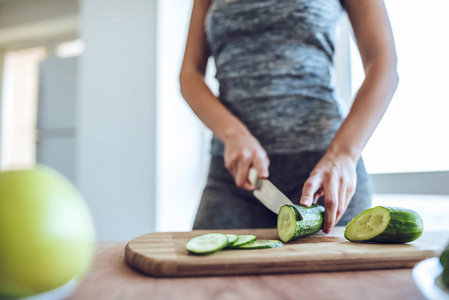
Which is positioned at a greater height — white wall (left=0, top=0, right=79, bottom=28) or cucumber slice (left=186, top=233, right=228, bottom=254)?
white wall (left=0, top=0, right=79, bottom=28)

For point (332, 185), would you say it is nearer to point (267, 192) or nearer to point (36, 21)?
point (267, 192)

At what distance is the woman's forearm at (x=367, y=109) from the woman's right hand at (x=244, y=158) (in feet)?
0.57

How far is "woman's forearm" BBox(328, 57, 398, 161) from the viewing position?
1000mm

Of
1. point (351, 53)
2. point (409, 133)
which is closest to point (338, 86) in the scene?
point (351, 53)

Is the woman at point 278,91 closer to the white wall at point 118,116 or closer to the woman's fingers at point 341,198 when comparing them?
the woman's fingers at point 341,198

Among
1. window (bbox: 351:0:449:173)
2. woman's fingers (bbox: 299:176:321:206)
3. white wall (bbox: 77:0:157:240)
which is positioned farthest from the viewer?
white wall (bbox: 77:0:157:240)

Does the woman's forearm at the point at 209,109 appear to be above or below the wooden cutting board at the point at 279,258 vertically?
above

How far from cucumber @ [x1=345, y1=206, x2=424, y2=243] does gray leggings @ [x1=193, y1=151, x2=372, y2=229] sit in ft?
0.89

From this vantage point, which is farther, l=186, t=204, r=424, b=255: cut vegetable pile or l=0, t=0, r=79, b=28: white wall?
l=0, t=0, r=79, b=28: white wall

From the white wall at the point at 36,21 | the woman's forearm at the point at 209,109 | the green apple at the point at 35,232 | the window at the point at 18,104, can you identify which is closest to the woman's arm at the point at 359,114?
the woman's forearm at the point at 209,109

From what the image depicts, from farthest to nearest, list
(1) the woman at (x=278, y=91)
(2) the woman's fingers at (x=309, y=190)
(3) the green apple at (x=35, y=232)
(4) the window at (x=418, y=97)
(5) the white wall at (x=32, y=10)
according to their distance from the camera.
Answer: (5) the white wall at (x=32, y=10) < (4) the window at (x=418, y=97) < (1) the woman at (x=278, y=91) < (2) the woman's fingers at (x=309, y=190) < (3) the green apple at (x=35, y=232)

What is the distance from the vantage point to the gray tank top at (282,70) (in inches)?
46.4

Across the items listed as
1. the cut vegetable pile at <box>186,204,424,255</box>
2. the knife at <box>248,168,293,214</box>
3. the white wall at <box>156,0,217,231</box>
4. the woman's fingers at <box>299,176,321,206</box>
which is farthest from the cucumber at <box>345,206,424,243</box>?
the white wall at <box>156,0,217,231</box>

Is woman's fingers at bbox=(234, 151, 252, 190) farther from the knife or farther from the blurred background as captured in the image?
the blurred background
